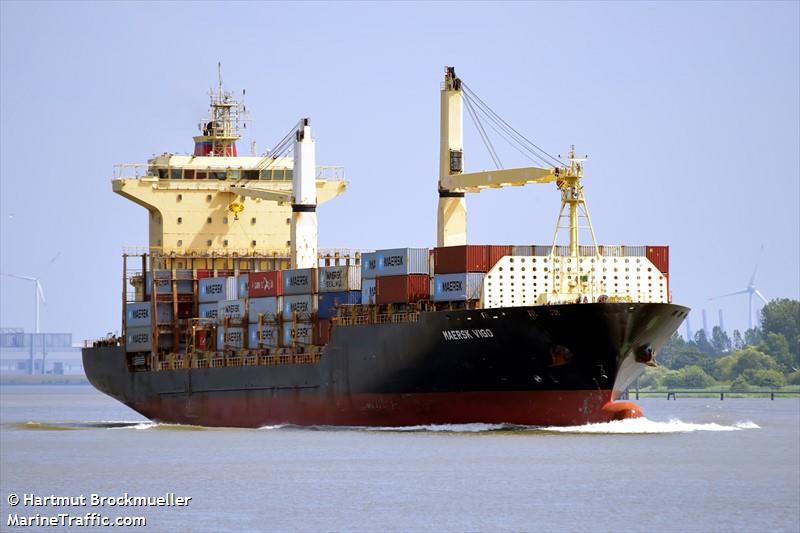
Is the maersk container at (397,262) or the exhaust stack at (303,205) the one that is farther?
the exhaust stack at (303,205)

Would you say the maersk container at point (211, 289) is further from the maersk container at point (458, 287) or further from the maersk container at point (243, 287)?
the maersk container at point (458, 287)

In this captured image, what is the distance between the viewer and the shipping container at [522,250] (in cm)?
5928

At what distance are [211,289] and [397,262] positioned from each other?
15411 mm

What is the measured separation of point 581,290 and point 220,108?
3205 cm

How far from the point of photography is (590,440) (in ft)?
183

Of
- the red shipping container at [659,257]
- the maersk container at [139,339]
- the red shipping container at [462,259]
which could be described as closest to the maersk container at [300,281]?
the red shipping container at [462,259]

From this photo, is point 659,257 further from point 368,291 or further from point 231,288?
point 231,288

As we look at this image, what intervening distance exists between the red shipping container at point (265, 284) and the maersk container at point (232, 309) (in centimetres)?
96

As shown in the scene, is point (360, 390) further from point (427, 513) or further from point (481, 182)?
point (427, 513)

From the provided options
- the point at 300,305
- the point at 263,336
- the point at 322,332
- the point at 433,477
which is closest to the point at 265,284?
the point at 263,336

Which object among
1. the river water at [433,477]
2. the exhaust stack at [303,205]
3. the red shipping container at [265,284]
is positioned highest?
the exhaust stack at [303,205]

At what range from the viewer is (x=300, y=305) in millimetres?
67875

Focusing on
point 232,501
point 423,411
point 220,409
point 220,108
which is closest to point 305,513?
point 232,501

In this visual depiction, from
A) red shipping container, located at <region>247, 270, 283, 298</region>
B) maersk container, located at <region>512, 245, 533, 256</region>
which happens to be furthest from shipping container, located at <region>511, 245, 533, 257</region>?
red shipping container, located at <region>247, 270, 283, 298</region>
